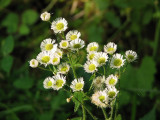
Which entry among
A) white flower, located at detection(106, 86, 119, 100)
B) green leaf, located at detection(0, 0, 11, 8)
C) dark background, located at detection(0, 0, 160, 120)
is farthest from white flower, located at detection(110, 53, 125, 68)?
green leaf, located at detection(0, 0, 11, 8)

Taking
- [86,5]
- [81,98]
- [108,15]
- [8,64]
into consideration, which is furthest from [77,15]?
[81,98]

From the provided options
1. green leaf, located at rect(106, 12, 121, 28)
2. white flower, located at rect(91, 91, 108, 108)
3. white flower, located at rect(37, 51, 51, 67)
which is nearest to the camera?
white flower, located at rect(91, 91, 108, 108)

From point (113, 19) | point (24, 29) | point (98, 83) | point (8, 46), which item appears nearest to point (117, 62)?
point (98, 83)

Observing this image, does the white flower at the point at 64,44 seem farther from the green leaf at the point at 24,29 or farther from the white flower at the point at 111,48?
the green leaf at the point at 24,29

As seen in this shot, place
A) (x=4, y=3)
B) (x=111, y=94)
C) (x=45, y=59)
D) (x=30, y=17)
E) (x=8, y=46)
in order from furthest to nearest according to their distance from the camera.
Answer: (x=30, y=17)
(x=4, y=3)
(x=8, y=46)
(x=45, y=59)
(x=111, y=94)

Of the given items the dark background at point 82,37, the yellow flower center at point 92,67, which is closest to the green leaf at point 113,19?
the dark background at point 82,37

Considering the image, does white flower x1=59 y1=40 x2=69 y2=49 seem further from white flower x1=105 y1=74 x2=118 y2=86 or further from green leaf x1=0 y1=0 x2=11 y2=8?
green leaf x1=0 y1=0 x2=11 y2=8

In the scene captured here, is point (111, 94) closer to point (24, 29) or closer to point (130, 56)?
point (130, 56)
